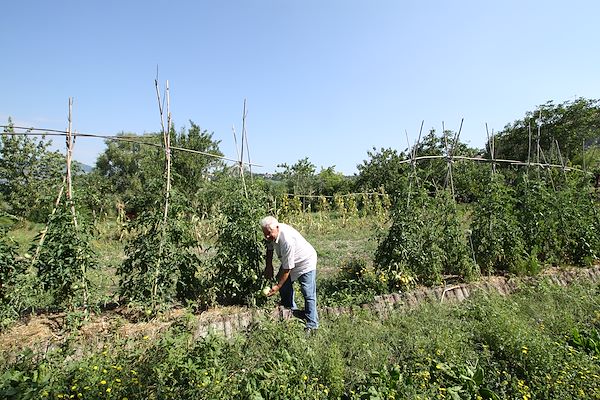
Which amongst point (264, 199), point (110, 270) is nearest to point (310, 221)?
point (110, 270)

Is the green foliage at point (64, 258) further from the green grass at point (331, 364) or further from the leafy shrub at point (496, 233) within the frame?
the leafy shrub at point (496, 233)

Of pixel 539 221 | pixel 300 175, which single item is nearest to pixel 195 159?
pixel 300 175

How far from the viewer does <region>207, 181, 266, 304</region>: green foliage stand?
4.55m

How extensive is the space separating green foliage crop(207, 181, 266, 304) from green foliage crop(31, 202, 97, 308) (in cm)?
141

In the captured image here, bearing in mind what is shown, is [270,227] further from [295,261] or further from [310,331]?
[310,331]

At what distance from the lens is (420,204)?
18.8 ft

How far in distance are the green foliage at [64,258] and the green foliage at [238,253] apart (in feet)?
4.61

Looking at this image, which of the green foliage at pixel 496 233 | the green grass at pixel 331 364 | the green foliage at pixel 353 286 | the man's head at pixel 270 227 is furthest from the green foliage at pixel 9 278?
the green foliage at pixel 496 233

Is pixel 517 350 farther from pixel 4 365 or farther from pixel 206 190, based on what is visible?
pixel 206 190

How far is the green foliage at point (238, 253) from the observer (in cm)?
455

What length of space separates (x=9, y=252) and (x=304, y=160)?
1612 centimetres

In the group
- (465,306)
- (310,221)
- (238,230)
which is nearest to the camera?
(238,230)

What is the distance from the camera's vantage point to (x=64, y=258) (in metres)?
3.88

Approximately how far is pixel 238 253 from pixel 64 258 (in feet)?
6.20
